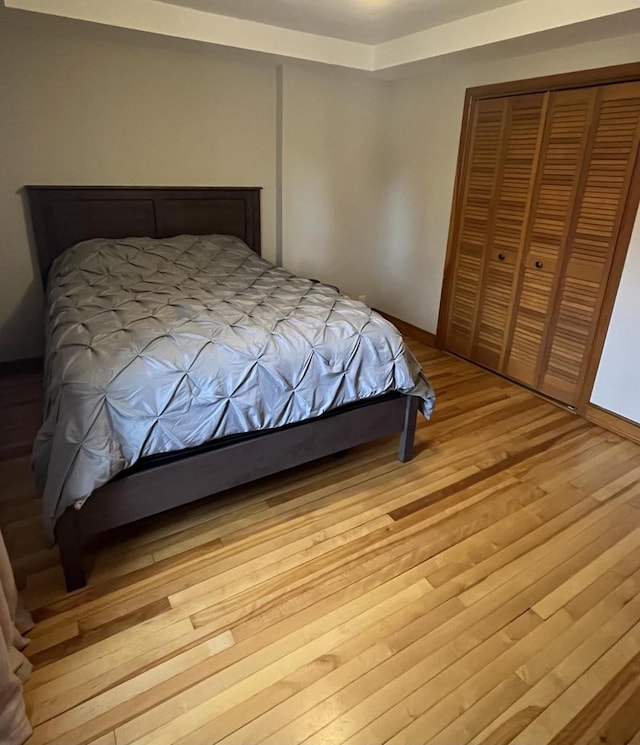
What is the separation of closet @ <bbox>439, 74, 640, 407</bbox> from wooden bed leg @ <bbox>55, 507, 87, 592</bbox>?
282 centimetres

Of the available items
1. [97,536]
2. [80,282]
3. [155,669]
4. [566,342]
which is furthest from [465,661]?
[80,282]

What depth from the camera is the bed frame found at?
1.69 meters

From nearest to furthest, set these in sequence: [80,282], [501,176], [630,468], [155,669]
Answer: [155,669], [630,468], [80,282], [501,176]

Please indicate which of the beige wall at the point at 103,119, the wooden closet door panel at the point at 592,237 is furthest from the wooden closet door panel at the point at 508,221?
the beige wall at the point at 103,119

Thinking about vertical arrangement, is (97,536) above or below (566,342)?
below

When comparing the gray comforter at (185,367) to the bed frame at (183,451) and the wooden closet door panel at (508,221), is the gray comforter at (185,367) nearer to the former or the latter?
the bed frame at (183,451)

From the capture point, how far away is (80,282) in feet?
8.86

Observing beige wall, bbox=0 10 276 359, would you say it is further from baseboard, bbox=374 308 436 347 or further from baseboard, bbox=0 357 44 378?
baseboard, bbox=374 308 436 347

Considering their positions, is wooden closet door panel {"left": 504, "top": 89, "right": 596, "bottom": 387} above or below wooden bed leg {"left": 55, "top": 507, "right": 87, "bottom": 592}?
above

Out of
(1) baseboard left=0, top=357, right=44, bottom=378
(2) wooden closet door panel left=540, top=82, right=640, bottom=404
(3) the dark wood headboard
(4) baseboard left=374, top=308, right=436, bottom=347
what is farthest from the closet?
(1) baseboard left=0, top=357, right=44, bottom=378

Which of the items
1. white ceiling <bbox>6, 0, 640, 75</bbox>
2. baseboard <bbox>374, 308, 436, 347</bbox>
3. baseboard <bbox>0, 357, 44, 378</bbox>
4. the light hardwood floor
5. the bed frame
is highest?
white ceiling <bbox>6, 0, 640, 75</bbox>

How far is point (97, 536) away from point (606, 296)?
2874mm

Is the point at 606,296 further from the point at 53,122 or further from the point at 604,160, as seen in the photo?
the point at 53,122

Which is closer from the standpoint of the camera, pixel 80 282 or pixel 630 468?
pixel 630 468
